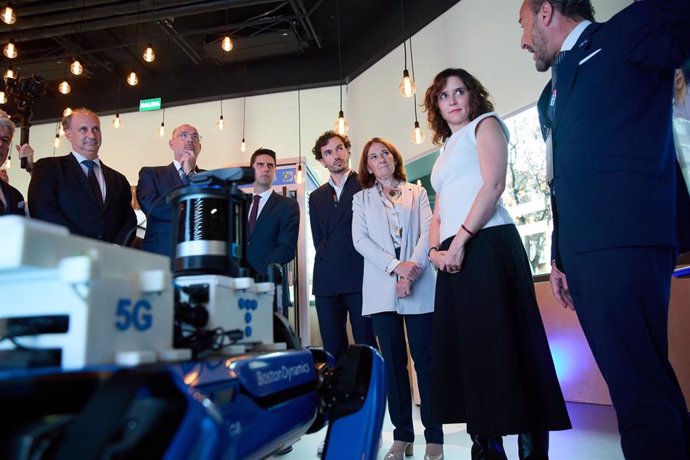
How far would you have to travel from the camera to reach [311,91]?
6570 mm

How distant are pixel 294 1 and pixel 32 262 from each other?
555 cm

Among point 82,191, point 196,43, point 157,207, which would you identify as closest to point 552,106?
point 157,207

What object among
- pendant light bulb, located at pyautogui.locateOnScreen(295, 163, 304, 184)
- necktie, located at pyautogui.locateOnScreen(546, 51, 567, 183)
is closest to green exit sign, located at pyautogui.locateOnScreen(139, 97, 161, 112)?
pendant light bulb, located at pyautogui.locateOnScreen(295, 163, 304, 184)

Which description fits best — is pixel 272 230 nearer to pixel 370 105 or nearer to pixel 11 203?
pixel 11 203

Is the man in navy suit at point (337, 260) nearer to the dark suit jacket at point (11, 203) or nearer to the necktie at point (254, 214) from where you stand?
the necktie at point (254, 214)

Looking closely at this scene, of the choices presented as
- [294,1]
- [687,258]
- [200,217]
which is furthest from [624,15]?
[294,1]

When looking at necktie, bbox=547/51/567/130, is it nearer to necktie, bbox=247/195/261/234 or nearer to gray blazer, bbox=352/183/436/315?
gray blazer, bbox=352/183/436/315

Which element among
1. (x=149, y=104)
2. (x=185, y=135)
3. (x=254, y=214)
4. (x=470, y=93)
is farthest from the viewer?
(x=149, y=104)

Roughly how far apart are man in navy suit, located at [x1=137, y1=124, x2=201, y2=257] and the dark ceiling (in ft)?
11.0

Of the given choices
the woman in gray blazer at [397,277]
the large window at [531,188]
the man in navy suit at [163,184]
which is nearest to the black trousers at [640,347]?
the woman in gray blazer at [397,277]

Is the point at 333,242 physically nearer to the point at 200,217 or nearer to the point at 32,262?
the point at 200,217

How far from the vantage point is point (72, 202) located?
7.34 feet

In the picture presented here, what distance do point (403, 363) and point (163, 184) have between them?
1421 millimetres

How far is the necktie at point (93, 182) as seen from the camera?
231 cm
